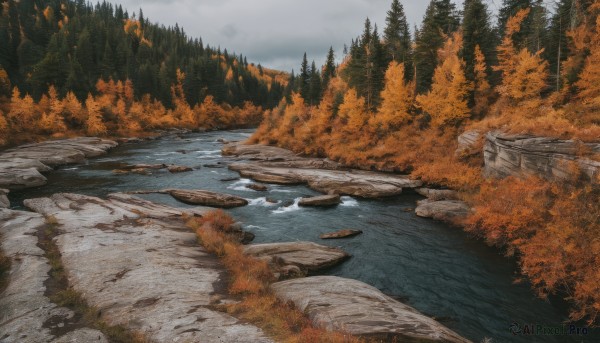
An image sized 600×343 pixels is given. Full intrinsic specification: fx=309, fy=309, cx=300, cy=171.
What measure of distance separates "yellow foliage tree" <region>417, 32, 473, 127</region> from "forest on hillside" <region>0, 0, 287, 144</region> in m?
70.4

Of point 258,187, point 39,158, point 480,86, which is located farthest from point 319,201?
point 39,158

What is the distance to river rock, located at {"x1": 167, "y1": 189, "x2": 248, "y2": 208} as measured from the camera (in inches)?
1142

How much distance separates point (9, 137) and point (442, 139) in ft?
239

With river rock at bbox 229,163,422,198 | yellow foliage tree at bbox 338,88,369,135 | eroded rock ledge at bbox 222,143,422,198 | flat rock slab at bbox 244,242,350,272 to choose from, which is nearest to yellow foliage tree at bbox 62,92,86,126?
eroded rock ledge at bbox 222,143,422,198

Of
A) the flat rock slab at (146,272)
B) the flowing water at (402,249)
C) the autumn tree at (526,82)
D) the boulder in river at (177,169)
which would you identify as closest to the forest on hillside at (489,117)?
the autumn tree at (526,82)

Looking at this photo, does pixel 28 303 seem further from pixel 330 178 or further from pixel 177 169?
pixel 177 169

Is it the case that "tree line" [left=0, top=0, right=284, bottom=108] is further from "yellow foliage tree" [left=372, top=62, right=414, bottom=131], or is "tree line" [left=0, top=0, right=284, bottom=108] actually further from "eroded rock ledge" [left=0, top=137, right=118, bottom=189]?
"yellow foliage tree" [left=372, top=62, right=414, bottom=131]

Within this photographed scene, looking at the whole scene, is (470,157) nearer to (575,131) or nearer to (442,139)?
(442,139)

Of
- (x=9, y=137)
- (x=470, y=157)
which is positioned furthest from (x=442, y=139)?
(x=9, y=137)

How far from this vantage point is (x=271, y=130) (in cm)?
6881

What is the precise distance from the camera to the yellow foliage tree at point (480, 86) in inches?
1599

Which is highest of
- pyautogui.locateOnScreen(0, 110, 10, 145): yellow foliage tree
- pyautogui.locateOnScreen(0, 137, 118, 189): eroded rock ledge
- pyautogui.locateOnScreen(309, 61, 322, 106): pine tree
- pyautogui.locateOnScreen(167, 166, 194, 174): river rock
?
pyautogui.locateOnScreen(309, 61, 322, 106): pine tree

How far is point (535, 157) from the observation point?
2308 centimetres

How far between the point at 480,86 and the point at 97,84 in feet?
345
